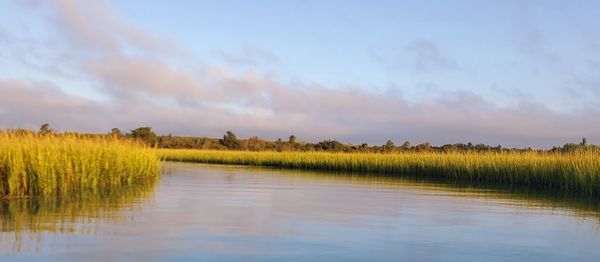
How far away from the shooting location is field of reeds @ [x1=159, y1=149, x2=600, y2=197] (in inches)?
669

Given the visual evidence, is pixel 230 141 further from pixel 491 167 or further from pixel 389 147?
pixel 491 167

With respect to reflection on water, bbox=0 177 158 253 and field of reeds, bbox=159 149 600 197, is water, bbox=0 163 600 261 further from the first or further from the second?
field of reeds, bbox=159 149 600 197

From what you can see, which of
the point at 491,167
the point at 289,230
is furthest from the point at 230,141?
the point at 289,230

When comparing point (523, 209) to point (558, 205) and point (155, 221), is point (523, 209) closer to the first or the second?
point (558, 205)

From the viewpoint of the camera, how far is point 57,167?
1193 cm

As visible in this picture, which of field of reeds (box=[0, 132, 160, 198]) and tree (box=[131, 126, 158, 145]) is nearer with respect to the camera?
field of reeds (box=[0, 132, 160, 198])

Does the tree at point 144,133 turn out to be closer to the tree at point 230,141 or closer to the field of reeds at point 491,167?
the tree at point 230,141

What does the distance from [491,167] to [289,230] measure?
16.3 m

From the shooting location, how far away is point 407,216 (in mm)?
9461

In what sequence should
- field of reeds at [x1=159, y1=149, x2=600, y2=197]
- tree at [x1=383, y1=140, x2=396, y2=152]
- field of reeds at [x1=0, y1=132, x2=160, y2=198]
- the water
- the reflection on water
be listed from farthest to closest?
tree at [x1=383, y1=140, x2=396, y2=152] → field of reeds at [x1=159, y1=149, x2=600, y2=197] → field of reeds at [x1=0, y1=132, x2=160, y2=198] → the reflection on water → the water

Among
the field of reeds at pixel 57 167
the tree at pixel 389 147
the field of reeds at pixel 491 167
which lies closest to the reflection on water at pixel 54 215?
the field of reeds at pixel 57 167

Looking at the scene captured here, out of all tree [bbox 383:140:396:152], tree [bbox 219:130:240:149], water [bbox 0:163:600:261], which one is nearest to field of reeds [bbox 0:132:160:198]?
water [bbox 0:163:600:261]

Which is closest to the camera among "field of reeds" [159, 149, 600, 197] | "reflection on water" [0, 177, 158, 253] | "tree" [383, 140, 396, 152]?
"reflection on water" [0, 177, 158, 253]

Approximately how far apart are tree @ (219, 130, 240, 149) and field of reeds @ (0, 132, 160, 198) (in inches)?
2414
